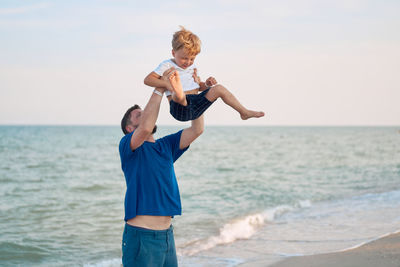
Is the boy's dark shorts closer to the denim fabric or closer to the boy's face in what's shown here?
the boy's face

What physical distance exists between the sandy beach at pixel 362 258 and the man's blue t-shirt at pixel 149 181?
9.25 feet

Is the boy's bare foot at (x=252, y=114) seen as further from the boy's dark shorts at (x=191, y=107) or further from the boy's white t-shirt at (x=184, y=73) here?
the boy's white t-shirt at (x=184, y=73)

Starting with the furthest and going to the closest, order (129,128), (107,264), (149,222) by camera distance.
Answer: (107,264), (129,128), (149,222)

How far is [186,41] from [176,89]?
373mm

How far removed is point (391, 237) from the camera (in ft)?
22.0

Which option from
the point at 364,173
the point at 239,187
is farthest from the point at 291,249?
the point at 364,173

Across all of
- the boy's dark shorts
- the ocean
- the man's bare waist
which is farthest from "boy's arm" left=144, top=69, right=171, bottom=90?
the ocean

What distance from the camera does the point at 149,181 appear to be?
11.2ft

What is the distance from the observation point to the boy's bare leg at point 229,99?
344 cm

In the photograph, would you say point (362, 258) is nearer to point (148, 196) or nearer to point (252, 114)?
point (252, 114)

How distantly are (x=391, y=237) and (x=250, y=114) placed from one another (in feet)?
14.0

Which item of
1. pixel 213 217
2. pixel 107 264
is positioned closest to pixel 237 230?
pixel 213 217

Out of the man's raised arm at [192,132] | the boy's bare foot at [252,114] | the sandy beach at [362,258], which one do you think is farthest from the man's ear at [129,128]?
the sandy beach at [362,258]

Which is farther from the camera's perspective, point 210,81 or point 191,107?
point 210,81
